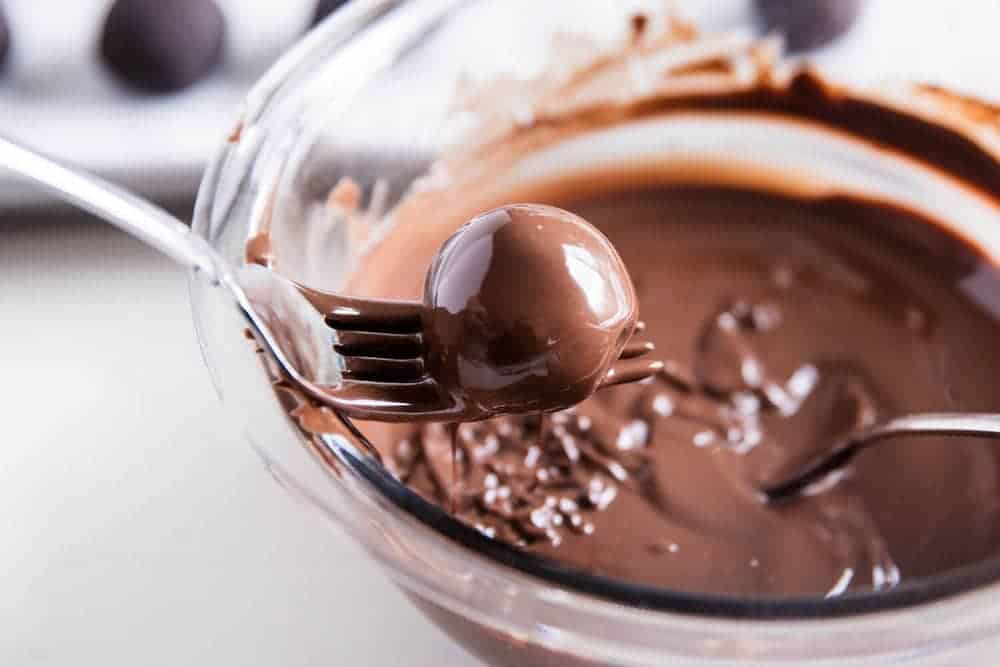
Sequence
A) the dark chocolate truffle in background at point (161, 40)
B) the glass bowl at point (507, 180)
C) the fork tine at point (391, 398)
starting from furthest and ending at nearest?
the dark chocolate truffle in background at point (161, 40)
the fork tine at point (391, 398)
the glass bowl at point (507, 180)

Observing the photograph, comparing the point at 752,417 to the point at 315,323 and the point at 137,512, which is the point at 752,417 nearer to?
the point at 315,323

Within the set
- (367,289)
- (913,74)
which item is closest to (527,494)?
(367,289)

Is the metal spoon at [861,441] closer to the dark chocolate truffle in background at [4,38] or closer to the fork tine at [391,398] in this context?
the fork tine at [391,398]

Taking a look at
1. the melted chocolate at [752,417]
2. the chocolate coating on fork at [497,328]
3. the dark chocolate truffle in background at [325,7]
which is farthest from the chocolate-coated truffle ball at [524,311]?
the dark chocolate truffle in background at [325,7]

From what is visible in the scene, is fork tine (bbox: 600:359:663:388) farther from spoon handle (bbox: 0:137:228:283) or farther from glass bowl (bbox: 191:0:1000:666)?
spoon handle (bbox: 0:137:228:283)

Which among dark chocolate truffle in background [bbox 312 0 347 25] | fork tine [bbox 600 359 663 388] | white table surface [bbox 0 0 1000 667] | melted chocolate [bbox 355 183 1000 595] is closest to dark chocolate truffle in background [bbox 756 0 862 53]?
white table surface [bbox 0 0 1000 667]

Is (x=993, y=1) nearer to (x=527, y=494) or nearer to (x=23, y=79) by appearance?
(x=527, y=494)
